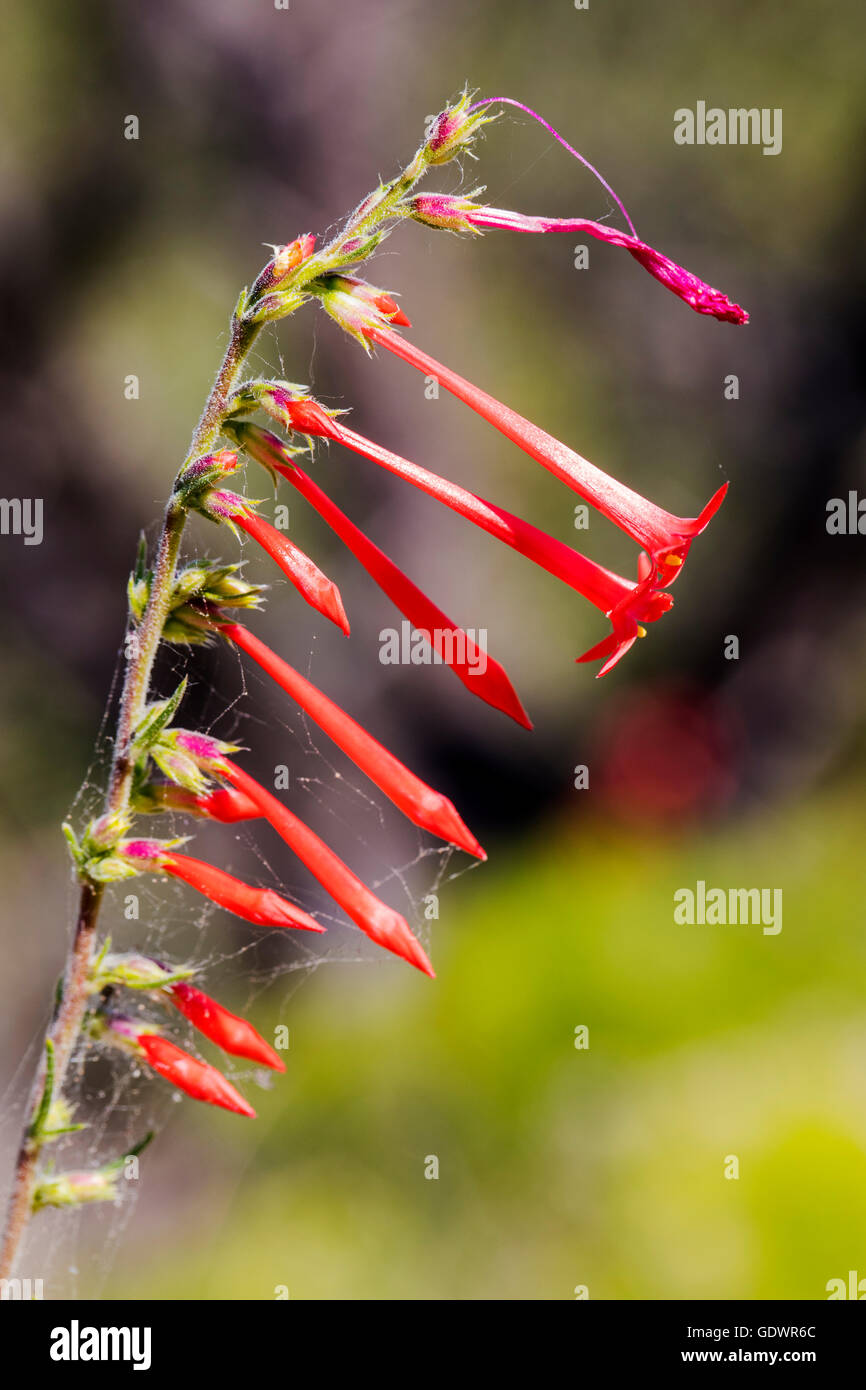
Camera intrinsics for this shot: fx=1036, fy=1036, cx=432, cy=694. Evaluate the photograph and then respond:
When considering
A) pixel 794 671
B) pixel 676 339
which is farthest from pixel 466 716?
pixel 676 339

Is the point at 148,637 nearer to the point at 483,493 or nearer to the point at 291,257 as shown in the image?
the point at 291,257

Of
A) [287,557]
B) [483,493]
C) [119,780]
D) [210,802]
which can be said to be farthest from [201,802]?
[483,493]

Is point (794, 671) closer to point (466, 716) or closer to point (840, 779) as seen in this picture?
point (840, 779)

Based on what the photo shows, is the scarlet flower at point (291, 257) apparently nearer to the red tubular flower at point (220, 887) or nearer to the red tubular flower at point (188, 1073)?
the red tubular flower at point (220, 887)

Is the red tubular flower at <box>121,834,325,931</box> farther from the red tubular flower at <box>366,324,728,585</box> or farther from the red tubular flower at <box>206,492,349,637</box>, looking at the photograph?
the red tubular flower at <box>366,324,728,585</box>

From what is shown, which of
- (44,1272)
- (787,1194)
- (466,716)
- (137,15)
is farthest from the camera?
(466,716)

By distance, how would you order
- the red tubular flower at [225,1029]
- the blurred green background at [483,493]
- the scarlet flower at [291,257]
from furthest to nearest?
the blurred green background at [483,493] < the red tubular flower at [225,1029] < the scarlet flower at [291,257]

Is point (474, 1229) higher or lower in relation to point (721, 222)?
lower

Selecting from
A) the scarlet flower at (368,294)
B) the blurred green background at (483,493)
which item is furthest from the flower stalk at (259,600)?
the blurred green background at (483,493)
